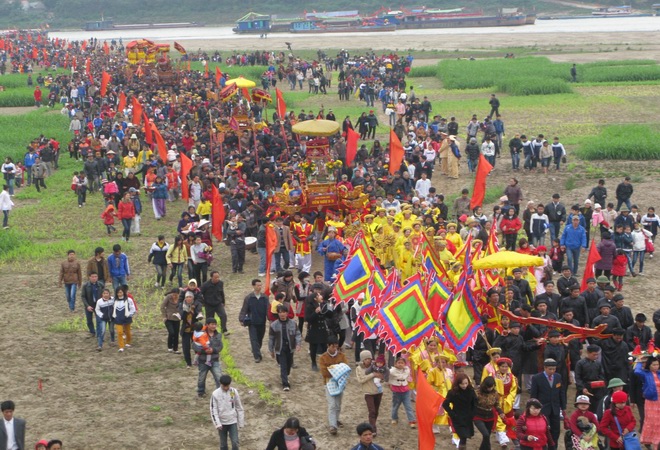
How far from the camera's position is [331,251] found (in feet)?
64.1

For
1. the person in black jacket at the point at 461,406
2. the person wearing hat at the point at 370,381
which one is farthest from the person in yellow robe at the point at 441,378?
the person in black jacket at the point at 461,406

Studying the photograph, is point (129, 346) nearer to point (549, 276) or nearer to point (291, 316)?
point (291, 316)

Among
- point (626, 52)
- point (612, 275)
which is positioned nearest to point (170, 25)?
point (626, 52)

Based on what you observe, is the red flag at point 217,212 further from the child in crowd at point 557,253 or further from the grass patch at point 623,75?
the grass patch at point 623,75

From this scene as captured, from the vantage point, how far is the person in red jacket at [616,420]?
11977 millimetres

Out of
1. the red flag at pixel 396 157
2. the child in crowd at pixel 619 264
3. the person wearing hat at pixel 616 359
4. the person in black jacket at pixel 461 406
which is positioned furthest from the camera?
the red flag at pixel 396 157

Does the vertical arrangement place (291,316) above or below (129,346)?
above

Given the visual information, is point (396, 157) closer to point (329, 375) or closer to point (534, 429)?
point (329, 375)

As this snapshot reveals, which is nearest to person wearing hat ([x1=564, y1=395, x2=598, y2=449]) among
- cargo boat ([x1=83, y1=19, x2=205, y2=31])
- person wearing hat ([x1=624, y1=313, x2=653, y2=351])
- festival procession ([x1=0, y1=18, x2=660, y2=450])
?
festival procession ([x1=0, y1=18, x2=660, y2=450])

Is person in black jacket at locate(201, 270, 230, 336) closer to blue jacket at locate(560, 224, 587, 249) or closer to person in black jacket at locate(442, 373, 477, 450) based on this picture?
person in black jacket at locate(442, 373, 477, 450)

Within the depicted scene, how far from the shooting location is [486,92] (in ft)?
168

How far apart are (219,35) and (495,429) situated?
104 meters

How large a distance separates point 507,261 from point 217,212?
33.3ft

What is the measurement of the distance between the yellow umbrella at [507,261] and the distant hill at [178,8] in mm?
124406
